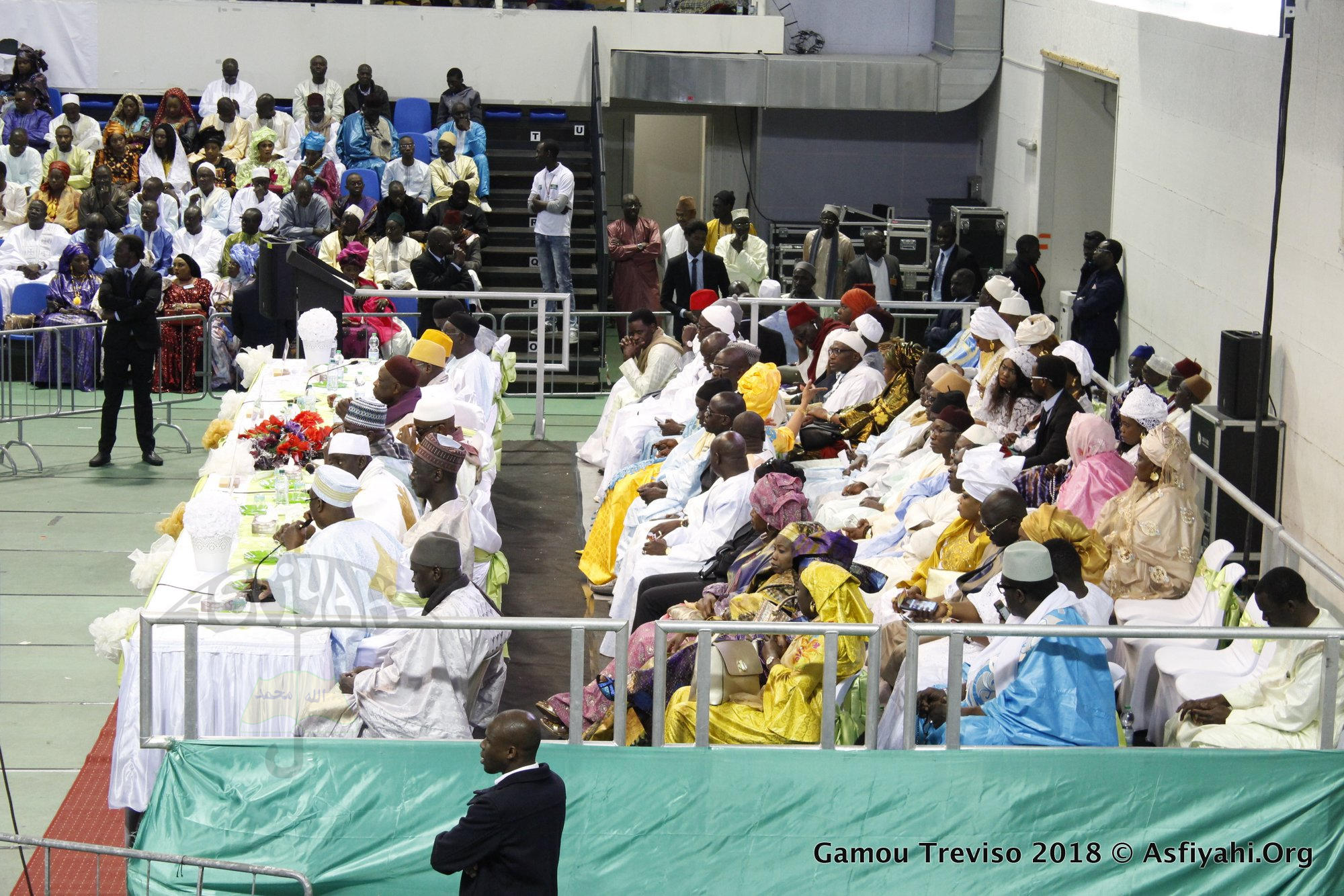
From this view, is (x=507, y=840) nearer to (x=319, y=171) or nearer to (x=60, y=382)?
(x=60, y=382)

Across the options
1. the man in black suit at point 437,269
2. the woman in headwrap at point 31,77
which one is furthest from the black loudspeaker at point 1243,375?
the woman in headwrap at point 31,77

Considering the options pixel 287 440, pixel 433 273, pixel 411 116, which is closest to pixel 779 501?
pixel 287 440

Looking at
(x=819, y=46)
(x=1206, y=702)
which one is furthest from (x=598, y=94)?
(x=1206, y=702)

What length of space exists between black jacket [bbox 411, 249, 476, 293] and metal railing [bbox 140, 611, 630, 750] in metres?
8.25

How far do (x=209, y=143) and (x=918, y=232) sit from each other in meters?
7.09

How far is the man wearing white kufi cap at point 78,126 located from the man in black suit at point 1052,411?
1125 centimetres

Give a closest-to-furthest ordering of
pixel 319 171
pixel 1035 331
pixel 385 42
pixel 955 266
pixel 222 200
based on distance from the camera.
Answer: pixel 1035 331 < pixel 955 266 < pixel 222 200 < pixel 319 171 < pixel 385 42

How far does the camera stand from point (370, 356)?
11164 millimetres

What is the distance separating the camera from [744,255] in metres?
15.5

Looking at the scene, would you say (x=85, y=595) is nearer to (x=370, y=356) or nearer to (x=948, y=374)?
(x=370, y=356)

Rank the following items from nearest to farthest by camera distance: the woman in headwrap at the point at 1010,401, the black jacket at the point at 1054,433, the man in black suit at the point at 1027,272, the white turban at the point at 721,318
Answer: the black jacket at the point at 1054,433
the woman in headwrap at the point at 1010,401
the white turban at the point at 721,318
the man in black suit at the point at 1027,272

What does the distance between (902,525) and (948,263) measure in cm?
619

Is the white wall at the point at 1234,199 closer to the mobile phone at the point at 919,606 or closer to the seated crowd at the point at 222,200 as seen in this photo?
the mobile phone at the point at 919,606

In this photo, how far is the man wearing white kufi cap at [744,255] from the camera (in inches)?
609
